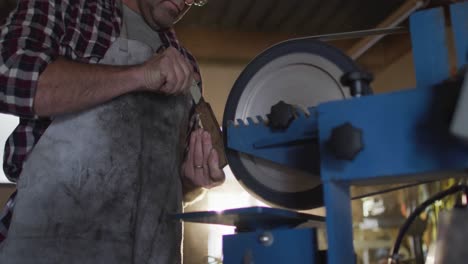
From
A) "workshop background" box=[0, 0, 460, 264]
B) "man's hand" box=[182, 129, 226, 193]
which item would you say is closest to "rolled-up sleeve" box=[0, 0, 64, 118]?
"man's hand" box=[182, 129, 226, 193]

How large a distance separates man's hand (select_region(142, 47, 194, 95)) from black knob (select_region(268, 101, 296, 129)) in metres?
0.26

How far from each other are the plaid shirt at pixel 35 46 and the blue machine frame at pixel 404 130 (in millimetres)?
594

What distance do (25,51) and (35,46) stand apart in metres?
0.03

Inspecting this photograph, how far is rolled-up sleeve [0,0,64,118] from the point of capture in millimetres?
951

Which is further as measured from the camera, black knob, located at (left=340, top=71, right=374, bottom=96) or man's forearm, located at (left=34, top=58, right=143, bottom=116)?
man's forearm, located at (left=34, top=58, right=143, bottom=116)

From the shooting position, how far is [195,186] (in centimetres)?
134

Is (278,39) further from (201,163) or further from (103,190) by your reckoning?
(103,190)

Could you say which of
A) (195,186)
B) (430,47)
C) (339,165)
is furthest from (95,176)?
(430,47)

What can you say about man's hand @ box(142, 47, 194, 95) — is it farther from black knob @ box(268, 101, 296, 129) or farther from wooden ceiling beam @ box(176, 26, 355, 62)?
wooden ceiling beam @ box(176, 26, 355, 62)

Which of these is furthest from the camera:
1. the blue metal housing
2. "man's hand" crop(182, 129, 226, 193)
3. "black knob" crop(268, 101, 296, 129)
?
"man's hand" crop(182, 129, 226, 193)

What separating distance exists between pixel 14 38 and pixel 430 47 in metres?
0.79

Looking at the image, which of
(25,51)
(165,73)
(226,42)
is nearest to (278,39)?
(226,42)

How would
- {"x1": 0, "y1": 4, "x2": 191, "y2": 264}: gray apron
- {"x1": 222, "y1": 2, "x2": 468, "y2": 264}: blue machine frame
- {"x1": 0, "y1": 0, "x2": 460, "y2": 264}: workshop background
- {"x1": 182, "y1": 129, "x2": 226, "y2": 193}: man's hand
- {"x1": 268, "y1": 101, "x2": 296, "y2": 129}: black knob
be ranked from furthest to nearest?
{"x1": 0, "y1": 0, "x2": 460, "y2": 264}: workshop background < {"x1": 182, "y1": 129, "x2": 226, "y2": 193}: man's hand < {"x1": 0, "y1": 4, "x2": 191, "y2": 264}: gray apron < {"x1": 268, "y1": 101, "x2": 296, "y2": 129}: black knob < {"x1": 222, "y1": 2, "x2": 468, "y2": 264}: blue machine frame

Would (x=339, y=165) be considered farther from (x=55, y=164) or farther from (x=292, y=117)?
(x=55, y=164)
